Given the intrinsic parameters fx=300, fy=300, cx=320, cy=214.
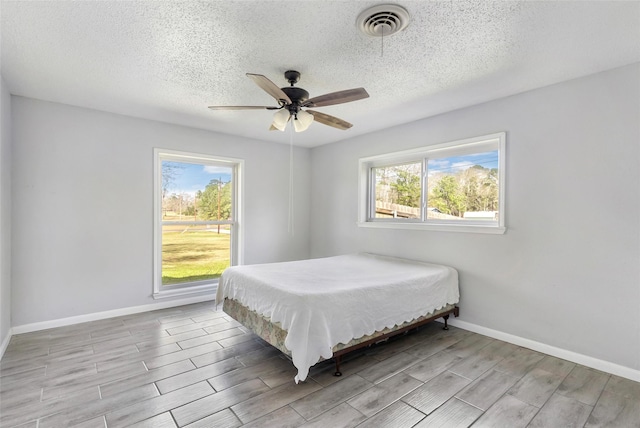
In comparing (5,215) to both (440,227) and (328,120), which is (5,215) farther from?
(440,227)

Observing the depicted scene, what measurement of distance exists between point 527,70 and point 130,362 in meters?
4.14

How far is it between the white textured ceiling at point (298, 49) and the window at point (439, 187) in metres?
0.65

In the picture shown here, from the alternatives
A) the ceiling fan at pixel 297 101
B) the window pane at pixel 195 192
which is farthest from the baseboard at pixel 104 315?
the ceiling fan at pixel 297 101

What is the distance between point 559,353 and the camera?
8.76ft

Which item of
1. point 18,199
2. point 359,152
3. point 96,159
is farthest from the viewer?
point 359,152

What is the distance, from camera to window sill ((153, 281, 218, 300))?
13.1 feet

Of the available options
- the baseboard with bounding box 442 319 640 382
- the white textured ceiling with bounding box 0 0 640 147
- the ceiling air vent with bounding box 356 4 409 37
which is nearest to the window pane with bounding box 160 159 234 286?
the white textured ceiling with bounding box 0 0 640 147

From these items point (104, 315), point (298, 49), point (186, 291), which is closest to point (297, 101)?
point (298, 49)

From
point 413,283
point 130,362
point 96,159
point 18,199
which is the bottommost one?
point 130,362

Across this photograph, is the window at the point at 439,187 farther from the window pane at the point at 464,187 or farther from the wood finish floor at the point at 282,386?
the wood finish floor at the point at 282,386

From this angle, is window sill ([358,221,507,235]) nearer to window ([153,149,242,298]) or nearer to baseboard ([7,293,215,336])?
window ([153,149,242,298])

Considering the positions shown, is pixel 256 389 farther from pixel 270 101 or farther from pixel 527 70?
pixel 527 70

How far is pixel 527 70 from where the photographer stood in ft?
8.20

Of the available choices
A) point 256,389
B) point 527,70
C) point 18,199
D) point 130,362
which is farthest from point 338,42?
point 18,199
